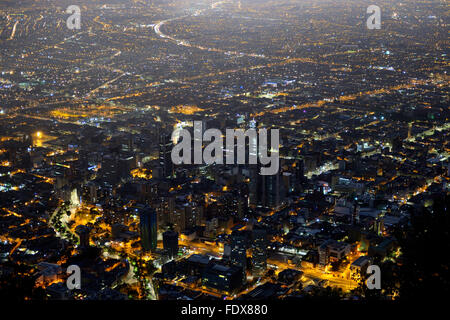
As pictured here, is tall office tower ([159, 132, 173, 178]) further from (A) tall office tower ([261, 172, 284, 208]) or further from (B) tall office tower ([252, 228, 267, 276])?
(B) tall office tower ([252, 228, 267, 276])

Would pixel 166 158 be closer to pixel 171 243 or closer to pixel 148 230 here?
pixel 148 230

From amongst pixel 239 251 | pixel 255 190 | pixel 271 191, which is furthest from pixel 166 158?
pixel 239 251

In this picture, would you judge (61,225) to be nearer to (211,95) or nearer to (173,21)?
(211,95)

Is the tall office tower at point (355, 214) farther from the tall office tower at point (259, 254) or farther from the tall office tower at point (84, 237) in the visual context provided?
the tall office tower at point (84, 237)

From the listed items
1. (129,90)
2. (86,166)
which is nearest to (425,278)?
(86,166)

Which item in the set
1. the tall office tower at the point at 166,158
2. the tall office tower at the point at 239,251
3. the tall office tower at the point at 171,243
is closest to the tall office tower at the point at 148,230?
the tall office tower at the point at 171,243
